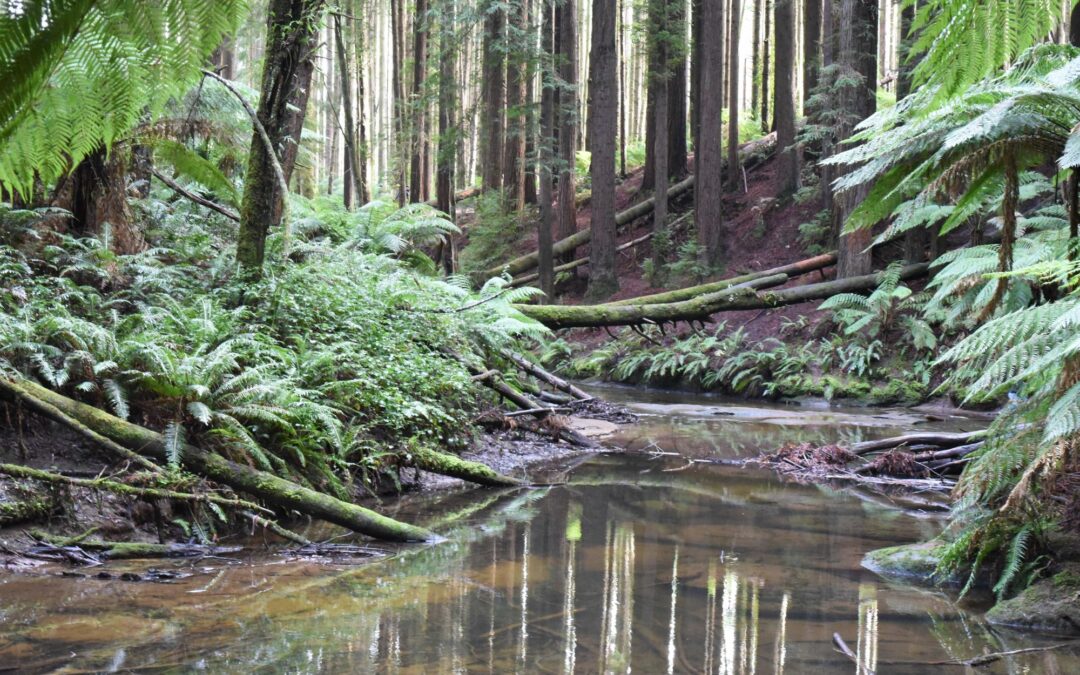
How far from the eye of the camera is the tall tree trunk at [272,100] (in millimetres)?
7332

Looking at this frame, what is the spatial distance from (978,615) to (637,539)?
2.02m

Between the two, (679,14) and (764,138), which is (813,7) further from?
(764,138)

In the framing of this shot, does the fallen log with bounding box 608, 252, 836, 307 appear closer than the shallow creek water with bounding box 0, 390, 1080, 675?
No

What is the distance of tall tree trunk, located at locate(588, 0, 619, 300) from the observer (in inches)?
768

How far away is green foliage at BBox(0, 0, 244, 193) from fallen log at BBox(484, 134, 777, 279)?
18956 mm

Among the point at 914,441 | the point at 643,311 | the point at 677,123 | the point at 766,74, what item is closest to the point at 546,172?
the point at 643,311

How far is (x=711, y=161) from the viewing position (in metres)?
19.5

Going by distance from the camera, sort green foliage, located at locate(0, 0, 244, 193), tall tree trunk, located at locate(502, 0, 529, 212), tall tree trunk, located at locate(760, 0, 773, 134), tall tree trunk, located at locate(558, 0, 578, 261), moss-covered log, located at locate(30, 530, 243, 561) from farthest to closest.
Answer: tall tree trunk, located at locate(760, 0, 773, 134) < tall tree trunk, located at locate(502, 0, 529, 212) < tall tree trunk, located at locate(558, 0, 578, 261) < moss-covered log, located at locate(30, 530, 243, 561) < green foliage, located at locate(0, 0, 244, 193)

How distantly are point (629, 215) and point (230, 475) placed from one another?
20.2 meters

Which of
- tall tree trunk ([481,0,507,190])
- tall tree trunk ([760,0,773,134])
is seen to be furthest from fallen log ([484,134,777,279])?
tall tree trunk ([481,0,507,190])

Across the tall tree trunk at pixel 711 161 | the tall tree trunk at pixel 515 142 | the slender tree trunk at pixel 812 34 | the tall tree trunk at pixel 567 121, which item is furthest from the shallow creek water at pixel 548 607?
the slender tree trunk at pixel 812 34

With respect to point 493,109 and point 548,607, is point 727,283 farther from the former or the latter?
point 493,109

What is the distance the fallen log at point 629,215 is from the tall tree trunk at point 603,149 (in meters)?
0.52

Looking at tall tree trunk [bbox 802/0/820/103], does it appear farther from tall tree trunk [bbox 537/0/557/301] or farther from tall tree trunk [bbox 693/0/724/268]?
tall tree trunk [bbox 537/0/557/301]
